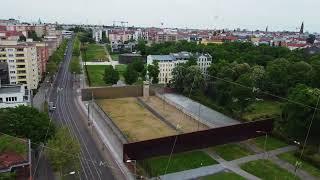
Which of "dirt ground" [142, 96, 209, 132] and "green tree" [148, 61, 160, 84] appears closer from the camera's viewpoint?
"dirt ground" [142, 96, 209, 132]

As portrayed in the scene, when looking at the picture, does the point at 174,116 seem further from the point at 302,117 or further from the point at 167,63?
the point at 167,63

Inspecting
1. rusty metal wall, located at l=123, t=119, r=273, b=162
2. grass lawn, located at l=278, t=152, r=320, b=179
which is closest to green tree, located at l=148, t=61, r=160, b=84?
rusty metal wall, located at l=123, t=119, r=273, b=162

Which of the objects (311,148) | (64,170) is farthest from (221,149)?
(64,170)

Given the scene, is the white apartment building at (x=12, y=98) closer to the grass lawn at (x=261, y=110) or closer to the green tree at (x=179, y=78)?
the green tree at (x=179, y=78)

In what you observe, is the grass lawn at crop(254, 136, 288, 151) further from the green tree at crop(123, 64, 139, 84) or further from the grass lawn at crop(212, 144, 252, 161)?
the green tree at crop(123, 64, 139, 84)

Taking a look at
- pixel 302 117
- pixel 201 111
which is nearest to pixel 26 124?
pixel 201 111

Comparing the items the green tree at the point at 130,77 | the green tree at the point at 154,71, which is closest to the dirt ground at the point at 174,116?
the green tree at the point at 130,77

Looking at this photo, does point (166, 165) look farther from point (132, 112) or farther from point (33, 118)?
point (132, 112)
